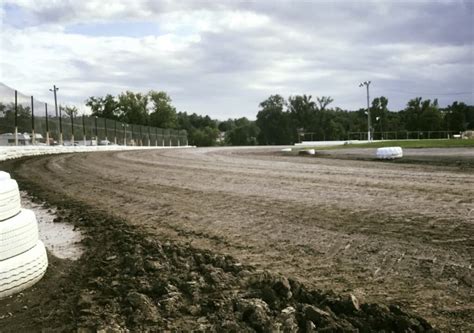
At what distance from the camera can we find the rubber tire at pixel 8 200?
16.1 ft

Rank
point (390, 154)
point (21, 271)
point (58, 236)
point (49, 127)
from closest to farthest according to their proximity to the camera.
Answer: point (21, 271) < point (58, 236) < point (390, 154) < point (49, 127)

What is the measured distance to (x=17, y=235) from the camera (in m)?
4.84

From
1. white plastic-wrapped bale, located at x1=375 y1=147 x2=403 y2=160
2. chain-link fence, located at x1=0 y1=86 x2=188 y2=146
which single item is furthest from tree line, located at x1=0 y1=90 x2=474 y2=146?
white plastic-wrapped bale, located at x1=375 y1=147 x2=403 y2=160

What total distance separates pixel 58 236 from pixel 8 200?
2400 millimetres

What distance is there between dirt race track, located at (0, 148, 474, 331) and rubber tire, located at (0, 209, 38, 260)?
0.60 meters

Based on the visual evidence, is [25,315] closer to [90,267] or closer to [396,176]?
[90,267]

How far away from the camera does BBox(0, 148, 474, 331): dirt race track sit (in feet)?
14.2

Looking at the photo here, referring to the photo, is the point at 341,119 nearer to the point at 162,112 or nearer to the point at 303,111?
the point at 303,111

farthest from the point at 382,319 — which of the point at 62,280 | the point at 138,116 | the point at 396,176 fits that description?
the point at 138,116

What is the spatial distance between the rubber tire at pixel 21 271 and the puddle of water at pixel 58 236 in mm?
940

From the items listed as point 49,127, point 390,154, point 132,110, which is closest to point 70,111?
point 49,127

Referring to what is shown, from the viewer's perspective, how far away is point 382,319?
11.4ft

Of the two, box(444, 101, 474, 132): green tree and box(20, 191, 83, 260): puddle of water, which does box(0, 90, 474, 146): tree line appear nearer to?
box(444, 101, 474, 132): green tree

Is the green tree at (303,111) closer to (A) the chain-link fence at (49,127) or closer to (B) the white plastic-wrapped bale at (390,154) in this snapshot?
Result: (A) the chain-link fence at (49,127)
